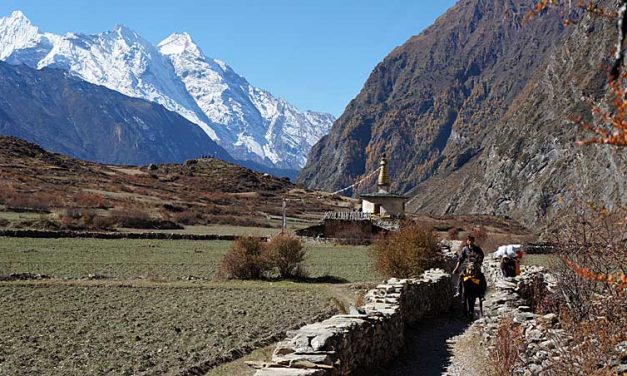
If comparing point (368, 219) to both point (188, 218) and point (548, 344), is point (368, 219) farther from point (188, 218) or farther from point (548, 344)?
point (548, 344)

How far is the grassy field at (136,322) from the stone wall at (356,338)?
3.41 metres

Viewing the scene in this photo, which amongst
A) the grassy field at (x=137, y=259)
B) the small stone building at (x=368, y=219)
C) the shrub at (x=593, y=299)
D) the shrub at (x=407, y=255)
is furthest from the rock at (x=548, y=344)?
the small stone building at (x=368, y=219)

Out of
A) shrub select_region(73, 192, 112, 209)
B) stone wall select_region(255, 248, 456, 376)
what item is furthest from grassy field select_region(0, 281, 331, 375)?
shrub select_region(73, 192, 112, 209)

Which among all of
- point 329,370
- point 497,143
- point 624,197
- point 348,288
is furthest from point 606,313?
point 497,143

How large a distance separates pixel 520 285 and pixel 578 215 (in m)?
5.94

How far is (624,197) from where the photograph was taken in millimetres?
87312

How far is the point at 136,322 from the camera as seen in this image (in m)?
20.5

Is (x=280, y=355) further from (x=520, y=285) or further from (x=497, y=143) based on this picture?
(x=497, y=143)

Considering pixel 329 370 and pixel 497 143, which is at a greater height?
pixel 497 143

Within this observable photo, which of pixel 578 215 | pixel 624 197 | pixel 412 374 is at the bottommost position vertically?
pixel 412 374

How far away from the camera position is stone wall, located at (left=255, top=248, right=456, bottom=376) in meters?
10.1

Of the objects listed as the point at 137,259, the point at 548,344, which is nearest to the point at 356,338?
the point at 548,344

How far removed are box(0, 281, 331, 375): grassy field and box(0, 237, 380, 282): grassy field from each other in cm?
517

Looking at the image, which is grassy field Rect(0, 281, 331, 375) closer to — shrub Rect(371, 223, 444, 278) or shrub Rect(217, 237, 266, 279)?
shrub Rect(217, 237, 266, 279)
